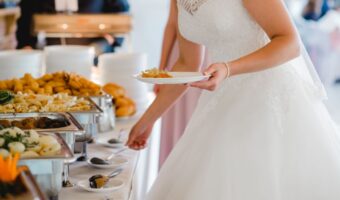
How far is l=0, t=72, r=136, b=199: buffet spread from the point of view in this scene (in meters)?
0.98

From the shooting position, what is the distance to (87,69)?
2367 mm

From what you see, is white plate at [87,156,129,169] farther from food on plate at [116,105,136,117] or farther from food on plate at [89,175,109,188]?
food on plate at [116,105,136,117]

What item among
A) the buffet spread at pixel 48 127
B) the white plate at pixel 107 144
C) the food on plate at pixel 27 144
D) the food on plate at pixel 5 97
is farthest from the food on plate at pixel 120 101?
the food on plate at pixel 27 144

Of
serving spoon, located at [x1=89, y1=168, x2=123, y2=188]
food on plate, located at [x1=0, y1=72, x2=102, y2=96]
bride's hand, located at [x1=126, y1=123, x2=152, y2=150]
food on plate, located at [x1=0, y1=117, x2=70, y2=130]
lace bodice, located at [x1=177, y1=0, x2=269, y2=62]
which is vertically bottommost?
bride's hand, located at [x1=126, y1=123, x2=152, y2=150]

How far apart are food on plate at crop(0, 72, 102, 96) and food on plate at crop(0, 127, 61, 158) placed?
2.27 ft

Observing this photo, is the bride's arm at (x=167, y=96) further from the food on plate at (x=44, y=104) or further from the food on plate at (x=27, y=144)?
the food on plate at (x=27, y=144)

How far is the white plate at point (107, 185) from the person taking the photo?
131cm

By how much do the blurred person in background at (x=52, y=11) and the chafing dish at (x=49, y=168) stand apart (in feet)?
9.53

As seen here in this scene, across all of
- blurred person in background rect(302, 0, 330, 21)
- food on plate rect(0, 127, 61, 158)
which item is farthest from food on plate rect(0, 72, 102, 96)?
blurred person in background rect(302, 0, 330, 21)

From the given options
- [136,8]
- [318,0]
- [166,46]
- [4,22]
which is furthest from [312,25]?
[166,46]

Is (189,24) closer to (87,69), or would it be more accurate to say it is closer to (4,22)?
(87,69)

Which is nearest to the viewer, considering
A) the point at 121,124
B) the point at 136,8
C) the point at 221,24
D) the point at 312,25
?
the point at 221,24

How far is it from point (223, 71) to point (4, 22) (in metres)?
2.78

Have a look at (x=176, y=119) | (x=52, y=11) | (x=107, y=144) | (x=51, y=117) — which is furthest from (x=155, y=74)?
(x=52, y=11)
